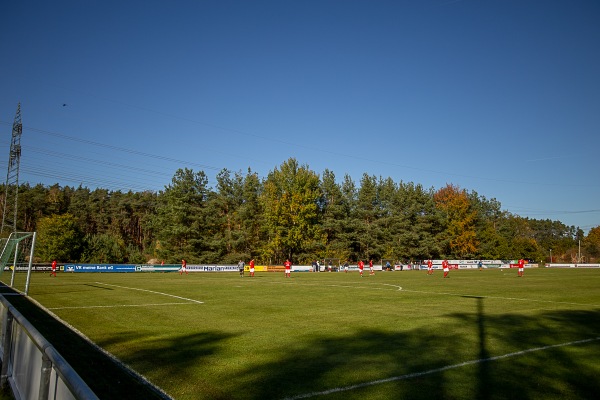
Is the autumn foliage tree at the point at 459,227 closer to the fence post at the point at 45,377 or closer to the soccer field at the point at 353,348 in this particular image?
the soccer field at the point at 353,348

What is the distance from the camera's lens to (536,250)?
117312mm

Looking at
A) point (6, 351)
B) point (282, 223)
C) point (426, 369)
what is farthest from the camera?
point (282, 223)

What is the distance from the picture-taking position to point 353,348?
961 centimetres

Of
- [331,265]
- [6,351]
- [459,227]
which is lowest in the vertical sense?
[331,265]

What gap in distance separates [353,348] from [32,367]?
20.6 feet

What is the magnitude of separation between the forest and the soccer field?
62883 millimetres

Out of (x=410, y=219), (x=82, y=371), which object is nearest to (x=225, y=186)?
(x=410, y=219)

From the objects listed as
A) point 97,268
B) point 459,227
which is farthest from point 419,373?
point 459,227

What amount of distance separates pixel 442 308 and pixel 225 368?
11.2 meters

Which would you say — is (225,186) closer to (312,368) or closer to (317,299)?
(317,299)

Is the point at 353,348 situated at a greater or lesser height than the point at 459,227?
lesser

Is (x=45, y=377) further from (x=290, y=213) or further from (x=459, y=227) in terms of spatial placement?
(x=459, y=227)

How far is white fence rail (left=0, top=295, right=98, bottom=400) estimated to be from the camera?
333 centimetres

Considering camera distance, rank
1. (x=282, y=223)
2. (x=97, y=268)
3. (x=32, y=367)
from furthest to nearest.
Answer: (x=282, y=223), (x=97, y=268), (x=32, y=367)
